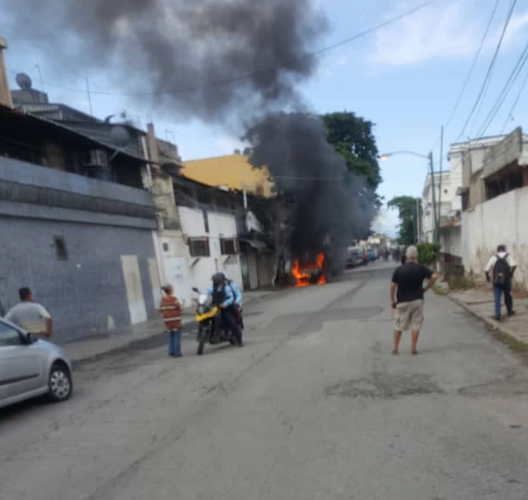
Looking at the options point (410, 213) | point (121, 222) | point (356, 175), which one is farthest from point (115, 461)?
point (410, 213)

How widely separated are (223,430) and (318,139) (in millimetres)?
28546

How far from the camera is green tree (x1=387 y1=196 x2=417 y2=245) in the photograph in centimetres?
7150

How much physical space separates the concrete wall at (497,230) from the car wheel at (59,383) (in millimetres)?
12082

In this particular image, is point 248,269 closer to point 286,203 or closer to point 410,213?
point 286,203

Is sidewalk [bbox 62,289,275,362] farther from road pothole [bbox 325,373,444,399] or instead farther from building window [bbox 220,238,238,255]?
building window [bbox 220,238,238,255]

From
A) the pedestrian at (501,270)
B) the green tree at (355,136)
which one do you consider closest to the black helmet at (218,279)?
the pedestrian at (501,270)

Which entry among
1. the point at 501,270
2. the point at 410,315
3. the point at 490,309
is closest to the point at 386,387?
the point at 410,315

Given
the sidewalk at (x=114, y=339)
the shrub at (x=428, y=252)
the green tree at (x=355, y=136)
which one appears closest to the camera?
the sidewalk at (x=114, y=339)

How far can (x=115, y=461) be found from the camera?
4.40 m

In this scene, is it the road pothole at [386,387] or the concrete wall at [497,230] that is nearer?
the road pothole at [386,387]

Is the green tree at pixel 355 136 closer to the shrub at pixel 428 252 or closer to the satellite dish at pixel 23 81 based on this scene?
the shrub at pixel 428 252

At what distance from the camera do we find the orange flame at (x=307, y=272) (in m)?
33.6

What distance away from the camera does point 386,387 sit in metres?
6.14

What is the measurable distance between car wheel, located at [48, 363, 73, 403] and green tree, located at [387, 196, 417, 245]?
216 ft
